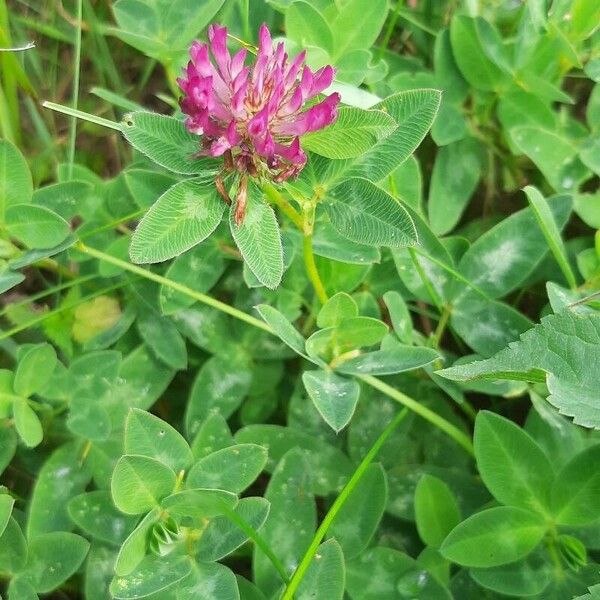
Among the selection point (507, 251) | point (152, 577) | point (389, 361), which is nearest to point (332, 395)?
point (389, 361)

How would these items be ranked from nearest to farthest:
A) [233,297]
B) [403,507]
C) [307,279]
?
[403,507]
[307,279]
[233,297]

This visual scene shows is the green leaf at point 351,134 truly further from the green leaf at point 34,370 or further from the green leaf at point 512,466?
the green leaf at point 34,370

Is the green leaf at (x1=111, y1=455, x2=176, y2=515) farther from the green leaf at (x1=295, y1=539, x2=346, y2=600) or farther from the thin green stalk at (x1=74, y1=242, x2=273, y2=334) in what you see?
the thin green stalk at (x1=74, y1=242, x2=273, y2=334)

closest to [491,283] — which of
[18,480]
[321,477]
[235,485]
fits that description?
[321,477]

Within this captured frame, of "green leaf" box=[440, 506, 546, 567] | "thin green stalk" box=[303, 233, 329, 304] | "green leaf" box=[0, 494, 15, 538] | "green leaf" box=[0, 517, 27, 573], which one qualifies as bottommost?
"green leaf" box=[0, 517, 27, 573]

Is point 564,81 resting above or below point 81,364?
above

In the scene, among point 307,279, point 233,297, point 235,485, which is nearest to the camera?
point 235,485

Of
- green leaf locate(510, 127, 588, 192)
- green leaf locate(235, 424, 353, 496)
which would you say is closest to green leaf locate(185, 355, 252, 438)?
green leaf locate(235, 424, 353, 496)

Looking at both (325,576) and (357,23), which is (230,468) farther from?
(357,23)

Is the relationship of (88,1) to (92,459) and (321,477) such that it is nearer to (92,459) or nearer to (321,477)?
(92,459)
